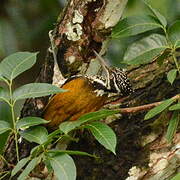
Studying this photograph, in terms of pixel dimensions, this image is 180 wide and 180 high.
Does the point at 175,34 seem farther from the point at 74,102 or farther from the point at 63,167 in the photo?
the point at 63,167

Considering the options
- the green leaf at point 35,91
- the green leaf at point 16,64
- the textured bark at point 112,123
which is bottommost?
the textured bark at point 112,123

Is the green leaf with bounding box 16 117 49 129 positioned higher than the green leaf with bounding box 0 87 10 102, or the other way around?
the green leaf with bounding box 0 87 10 102

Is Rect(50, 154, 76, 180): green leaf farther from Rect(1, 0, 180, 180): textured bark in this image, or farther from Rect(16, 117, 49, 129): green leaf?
Rect(1, 0, 180, 180): textured bark

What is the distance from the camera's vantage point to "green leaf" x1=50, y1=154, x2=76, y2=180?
62.1 inches

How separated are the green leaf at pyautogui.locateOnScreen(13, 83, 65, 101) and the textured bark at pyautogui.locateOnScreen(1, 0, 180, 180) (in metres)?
0.41

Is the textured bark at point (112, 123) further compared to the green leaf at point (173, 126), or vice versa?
the textured bark at point (112, 123)

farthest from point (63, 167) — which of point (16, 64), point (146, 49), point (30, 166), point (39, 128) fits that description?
point (146, 49)

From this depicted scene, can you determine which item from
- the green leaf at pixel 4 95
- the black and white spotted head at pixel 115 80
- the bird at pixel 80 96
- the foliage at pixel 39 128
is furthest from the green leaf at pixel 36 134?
the black and white spotted head at pixel 115 80

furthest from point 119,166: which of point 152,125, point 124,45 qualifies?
point 124,45

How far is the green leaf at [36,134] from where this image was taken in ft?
5.65

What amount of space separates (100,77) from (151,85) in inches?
8.5

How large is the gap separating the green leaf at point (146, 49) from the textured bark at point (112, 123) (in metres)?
0.24

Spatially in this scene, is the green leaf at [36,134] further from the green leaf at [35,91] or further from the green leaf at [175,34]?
the green leaf at [175,34]

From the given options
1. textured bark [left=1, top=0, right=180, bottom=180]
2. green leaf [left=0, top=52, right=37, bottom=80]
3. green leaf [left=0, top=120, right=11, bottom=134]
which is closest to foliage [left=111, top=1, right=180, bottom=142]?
textured bark [left=1, top=0, right=180, bottom=180]
